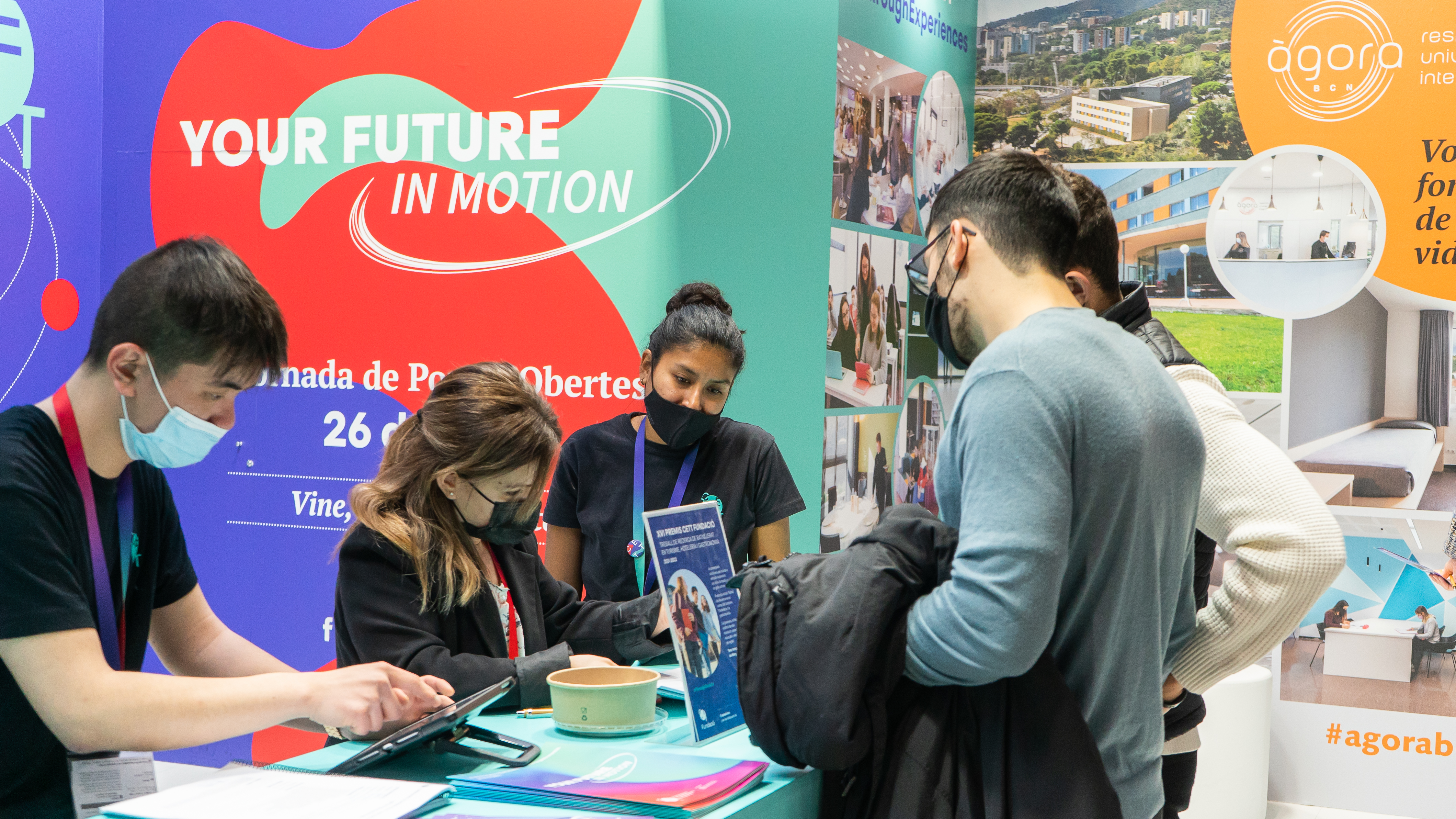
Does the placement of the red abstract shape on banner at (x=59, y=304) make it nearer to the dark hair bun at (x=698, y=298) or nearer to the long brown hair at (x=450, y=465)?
the dark hair bun at (x=698, y=298)

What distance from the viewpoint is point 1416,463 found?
4.62m

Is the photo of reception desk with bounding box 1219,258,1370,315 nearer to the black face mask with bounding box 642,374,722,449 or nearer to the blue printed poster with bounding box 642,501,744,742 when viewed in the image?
the black face mask with bounding box 642,374,722,449

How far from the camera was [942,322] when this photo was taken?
5.67ft

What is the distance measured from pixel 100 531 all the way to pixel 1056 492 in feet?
4.55

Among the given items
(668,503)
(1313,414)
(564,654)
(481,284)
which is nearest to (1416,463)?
(1313,414)

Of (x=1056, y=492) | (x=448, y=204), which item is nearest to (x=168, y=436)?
(x=1056, y=492)

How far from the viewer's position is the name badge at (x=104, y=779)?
163cm

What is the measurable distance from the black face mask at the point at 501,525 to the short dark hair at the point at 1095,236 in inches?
41.4

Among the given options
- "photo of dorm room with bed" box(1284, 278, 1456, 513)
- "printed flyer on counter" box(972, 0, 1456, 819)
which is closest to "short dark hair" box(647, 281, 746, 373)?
"printed flyer on counter" box(972, 0, 1456, 819)

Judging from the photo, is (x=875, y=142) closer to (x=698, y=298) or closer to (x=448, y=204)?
(x=698, y=298)

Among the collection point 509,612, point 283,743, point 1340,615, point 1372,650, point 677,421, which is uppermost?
point 677,421

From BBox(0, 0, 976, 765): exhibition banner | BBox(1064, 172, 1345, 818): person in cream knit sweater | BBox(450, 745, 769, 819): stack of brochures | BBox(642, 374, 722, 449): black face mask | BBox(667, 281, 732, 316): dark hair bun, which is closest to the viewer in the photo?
BBox(450, 745, 769, 819): stack of brochures

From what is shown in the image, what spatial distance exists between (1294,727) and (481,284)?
146 inches

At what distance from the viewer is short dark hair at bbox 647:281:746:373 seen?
9.57ft
